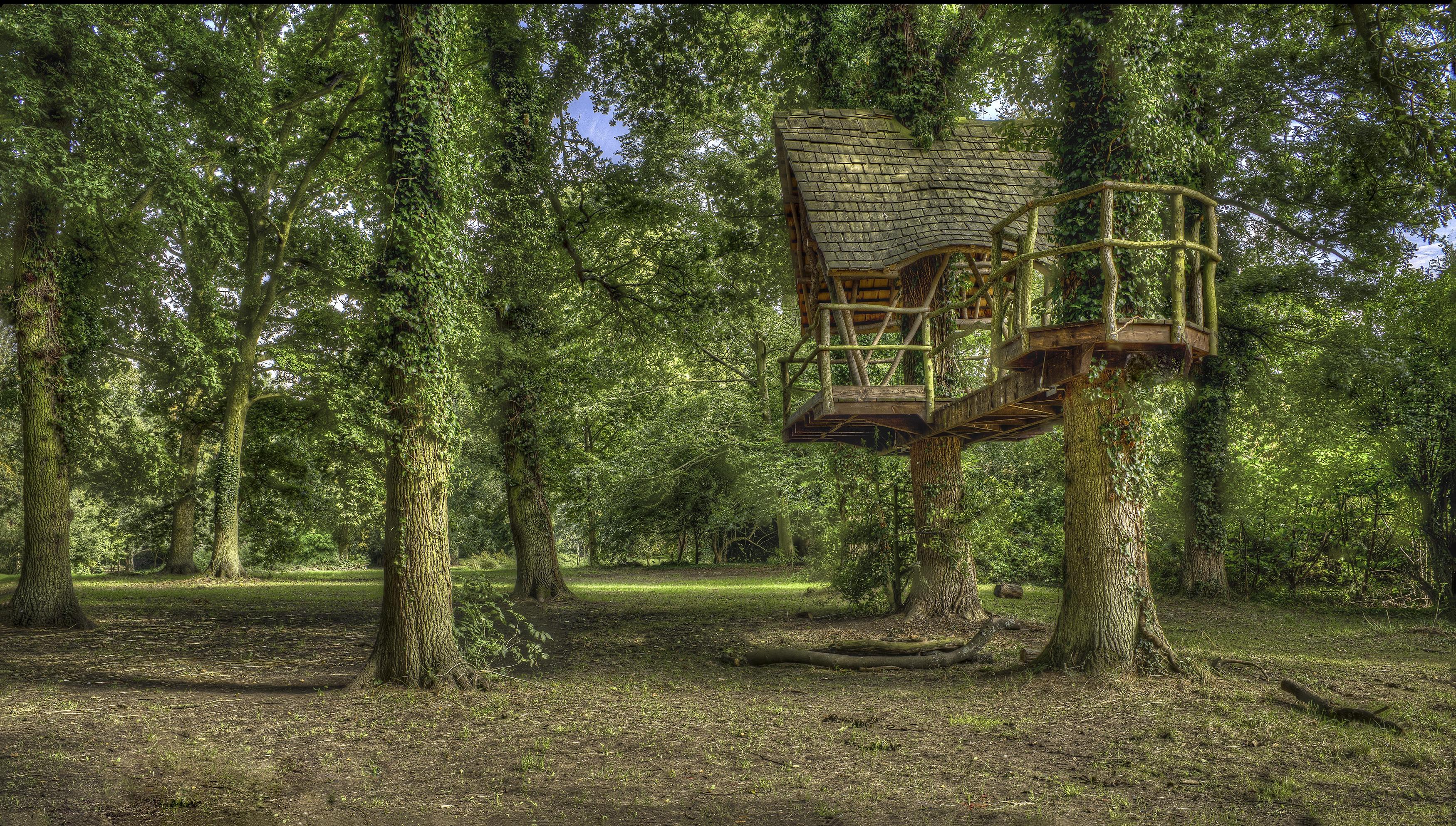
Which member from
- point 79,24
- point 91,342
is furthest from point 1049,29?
point 91,342

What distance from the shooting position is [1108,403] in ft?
28.2

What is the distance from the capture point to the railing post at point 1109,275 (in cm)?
745

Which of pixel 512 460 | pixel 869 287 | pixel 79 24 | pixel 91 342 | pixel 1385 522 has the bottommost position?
pixel 1385 522

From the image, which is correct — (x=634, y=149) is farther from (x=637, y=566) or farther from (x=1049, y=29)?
(x=637, y=566)

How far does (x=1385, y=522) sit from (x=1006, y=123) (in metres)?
11.2

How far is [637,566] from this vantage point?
36.2 meters

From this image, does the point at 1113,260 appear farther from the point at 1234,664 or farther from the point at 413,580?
the point at 413,580

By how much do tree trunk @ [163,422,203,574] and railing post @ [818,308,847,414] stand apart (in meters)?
21.7

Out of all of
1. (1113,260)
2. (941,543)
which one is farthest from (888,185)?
(1113,260)

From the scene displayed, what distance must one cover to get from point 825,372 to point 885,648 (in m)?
3.83

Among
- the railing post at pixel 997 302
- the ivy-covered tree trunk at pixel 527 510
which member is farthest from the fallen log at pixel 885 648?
the ivy-covered tree trunk at pixel 527 510

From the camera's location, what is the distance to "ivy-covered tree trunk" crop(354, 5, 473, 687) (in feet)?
27.3

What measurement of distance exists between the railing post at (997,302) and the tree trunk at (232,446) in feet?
66.2

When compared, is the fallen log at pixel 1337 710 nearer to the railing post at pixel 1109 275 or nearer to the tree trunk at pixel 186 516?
the railing post at pixel 1109 275
